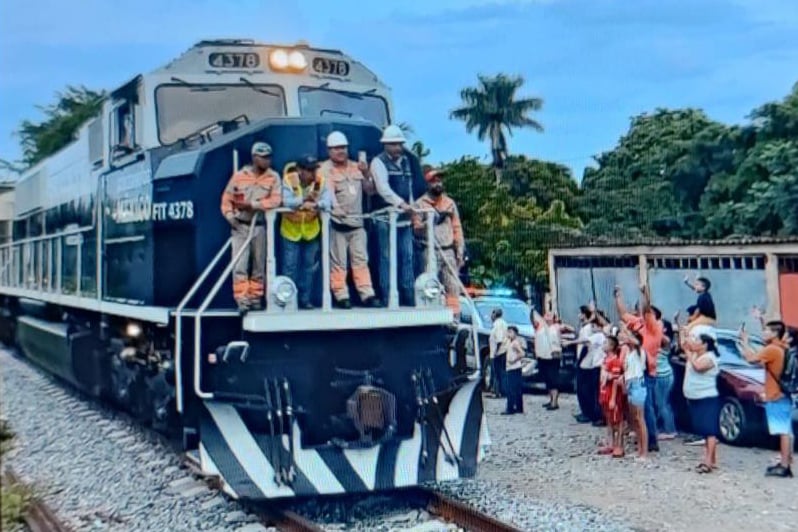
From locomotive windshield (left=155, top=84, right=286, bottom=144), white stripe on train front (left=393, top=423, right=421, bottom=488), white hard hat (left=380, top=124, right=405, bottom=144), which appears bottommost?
white stripe on train front (left=393, top=423, right=421, bottom=488)

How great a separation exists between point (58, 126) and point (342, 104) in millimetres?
21407

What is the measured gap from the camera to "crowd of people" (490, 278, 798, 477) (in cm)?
858

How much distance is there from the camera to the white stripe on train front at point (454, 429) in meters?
7.21

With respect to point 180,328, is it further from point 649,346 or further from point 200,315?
point 649,346

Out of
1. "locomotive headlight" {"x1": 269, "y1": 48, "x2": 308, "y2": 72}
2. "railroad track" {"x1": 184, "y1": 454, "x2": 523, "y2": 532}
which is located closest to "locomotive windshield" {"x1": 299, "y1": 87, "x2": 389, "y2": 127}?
"locomotive headlight" {"x1": 269, "y1": 48, "x2": 308, "y2": 72}

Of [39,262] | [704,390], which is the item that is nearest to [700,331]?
[704,390]

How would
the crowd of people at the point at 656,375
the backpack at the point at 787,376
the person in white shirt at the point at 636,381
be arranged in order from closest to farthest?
the backpack at the point at 787,376, the crowd of people at the point at 656,375, the person in white shirt at the point at 636,381

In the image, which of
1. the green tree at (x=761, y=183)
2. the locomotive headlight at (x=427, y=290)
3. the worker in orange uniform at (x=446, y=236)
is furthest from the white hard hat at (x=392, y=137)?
the green tree at (x=761, y=183)

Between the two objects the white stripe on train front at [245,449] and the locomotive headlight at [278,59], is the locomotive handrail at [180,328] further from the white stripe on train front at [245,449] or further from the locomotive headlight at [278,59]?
the locomotive headlight at [278,59]

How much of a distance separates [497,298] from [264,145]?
33.2 ft

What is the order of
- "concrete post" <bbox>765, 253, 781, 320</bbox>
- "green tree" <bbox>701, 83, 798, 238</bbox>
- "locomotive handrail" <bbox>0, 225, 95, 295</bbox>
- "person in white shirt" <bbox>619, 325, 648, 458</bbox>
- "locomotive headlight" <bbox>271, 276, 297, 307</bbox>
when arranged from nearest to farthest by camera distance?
A: "locomotive headlight" <bbox>271, 276, 297, 307</bbox> → "person in white shirt" <bbox>619, 325, 648, 458</bbox> → "locomotive handrail" <bbox>0, 225, 95, 295</bbox> → "concrete post" <bbox>765, 253, 781, 320</bbox> → "green tree" <bbox>701, 83, 798, 238</bbox>

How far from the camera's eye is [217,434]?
22.2ft

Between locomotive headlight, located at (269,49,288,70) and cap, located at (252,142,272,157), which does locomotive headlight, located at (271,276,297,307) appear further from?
locomotive headlight, located at (269,49,288,70)

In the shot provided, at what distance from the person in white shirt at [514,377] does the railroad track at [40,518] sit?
21.5 ft
